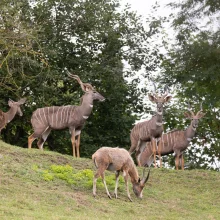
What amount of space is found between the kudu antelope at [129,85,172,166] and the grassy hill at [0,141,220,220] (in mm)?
1787

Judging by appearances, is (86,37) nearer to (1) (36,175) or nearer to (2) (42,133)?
(2) (42,133)

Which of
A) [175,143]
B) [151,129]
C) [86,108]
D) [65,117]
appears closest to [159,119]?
[151,129]

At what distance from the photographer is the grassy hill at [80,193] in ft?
29.7

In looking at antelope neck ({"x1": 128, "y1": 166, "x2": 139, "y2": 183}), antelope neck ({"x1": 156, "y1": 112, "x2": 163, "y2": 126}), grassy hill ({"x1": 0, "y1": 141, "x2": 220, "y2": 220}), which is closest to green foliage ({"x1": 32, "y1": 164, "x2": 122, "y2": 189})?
grassy hill ({"x1": 0, "y1": 141, "x2": 220, "y2": 220})

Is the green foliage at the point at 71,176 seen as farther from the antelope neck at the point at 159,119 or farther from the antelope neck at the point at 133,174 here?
the antelope neck at the point at 159,119

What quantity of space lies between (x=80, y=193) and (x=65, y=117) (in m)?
4.92

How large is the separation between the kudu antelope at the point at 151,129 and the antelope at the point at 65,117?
1.41 metres

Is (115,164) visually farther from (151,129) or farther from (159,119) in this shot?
(151,129)

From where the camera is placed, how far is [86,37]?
20.6m

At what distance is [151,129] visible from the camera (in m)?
15.6

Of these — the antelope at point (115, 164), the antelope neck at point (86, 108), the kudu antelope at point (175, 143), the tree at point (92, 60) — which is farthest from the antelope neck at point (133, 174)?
the tree at point (92, 60)

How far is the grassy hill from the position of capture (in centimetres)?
905

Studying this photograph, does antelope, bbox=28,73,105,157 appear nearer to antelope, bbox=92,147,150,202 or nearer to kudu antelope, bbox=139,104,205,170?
kudu antelope, bbox=139,104,205,170

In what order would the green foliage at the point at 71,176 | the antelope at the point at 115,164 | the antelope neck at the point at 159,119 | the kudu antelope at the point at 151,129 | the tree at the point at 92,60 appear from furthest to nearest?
the tree at the point at 92,60 → the antelope neck at the point at 159,119 → the kudu antelope at the point at 151,129 → the green foliage at the point at 71,176 → the antelope at the point at 115,164
